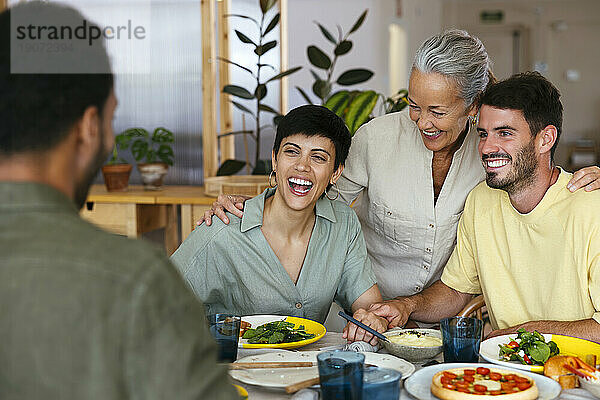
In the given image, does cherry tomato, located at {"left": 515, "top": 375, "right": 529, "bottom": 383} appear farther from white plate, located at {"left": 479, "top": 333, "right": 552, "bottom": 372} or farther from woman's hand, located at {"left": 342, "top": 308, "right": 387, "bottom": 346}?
woman's hand, located at {"left": 342, "top": 308, "right": 387, "bottom": 346}

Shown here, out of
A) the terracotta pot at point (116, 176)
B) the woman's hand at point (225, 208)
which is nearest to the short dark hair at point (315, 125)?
the woman's hand at point (225, 208)

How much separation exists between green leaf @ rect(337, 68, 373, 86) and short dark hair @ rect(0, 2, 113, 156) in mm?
3216

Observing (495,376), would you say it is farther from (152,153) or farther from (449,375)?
(152,153)

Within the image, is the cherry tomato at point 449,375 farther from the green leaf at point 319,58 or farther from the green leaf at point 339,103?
the green leaf at point 319,58

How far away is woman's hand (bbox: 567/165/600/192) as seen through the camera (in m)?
1.85

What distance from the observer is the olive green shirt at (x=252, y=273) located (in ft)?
6.47

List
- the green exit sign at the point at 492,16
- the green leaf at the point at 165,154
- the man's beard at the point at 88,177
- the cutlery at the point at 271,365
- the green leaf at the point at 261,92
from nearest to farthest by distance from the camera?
the man's beard at the point at 88,177 < the cutlery at the point at 271,365 < the green leaf at the point at 261,92 < the green leaf at the point at 165,154 < the green exit sign at the point at 492,16

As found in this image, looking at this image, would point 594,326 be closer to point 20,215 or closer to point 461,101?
point 461,101

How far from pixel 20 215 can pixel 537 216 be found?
1498mm

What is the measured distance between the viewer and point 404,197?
2271 millimetres

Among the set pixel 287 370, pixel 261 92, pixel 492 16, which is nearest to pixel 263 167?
pixel 261 92

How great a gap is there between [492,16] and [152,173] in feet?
22.5

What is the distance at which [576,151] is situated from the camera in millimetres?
9156

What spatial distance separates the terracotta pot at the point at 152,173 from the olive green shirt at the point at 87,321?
3.50m
